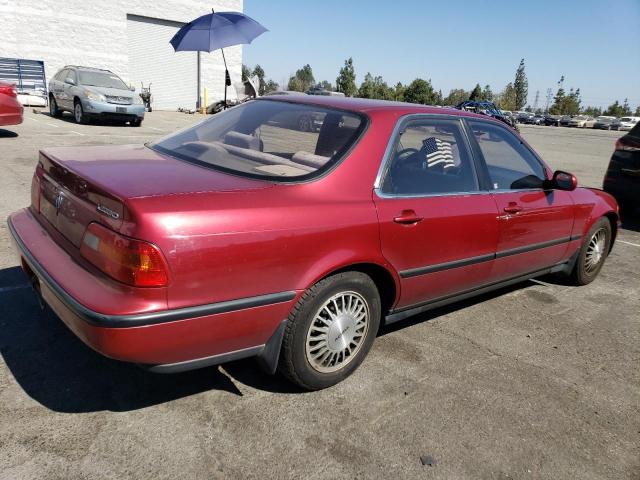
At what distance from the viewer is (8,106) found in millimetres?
9977

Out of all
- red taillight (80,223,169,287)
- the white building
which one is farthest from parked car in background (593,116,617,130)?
red taillight (80,223,169,287)

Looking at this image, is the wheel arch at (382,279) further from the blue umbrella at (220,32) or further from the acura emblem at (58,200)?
the blue umbrella at (220,32)

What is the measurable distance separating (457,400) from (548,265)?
1.91 meters

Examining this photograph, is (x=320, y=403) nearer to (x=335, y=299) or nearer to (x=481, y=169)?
(x=335, y=299)

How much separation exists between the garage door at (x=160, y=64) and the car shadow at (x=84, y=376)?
2477 cm

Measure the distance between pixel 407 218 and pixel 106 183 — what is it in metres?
1.56

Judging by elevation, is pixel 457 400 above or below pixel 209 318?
below

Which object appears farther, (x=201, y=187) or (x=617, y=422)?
(x=617, y=422)

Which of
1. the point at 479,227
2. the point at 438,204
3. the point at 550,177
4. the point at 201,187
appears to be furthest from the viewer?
the point at 550,177

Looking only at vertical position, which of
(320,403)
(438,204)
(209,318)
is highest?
(438,204)

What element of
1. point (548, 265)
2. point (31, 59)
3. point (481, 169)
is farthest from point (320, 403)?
point (31, 59)

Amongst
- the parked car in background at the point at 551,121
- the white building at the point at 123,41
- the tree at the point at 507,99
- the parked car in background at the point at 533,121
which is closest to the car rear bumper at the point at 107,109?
the white building at the point at 123,41

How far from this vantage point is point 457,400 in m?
2.83

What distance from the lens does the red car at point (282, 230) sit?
2.14 m
